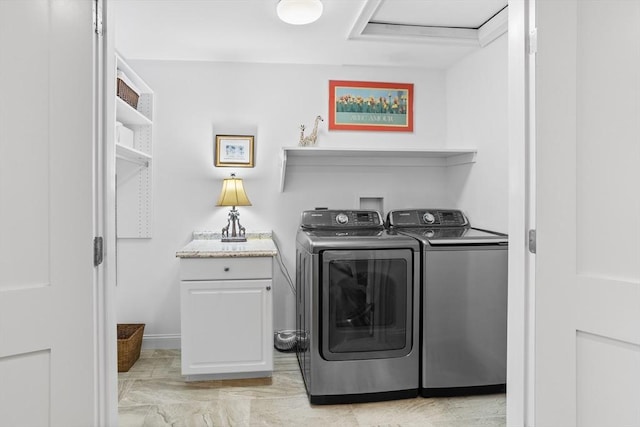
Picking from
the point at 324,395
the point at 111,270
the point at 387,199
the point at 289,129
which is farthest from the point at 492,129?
the point at 111,270

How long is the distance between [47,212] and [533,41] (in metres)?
1.29

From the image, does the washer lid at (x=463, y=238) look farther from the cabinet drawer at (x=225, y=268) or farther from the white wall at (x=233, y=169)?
the cabinet drawer at (x=225, y=268)

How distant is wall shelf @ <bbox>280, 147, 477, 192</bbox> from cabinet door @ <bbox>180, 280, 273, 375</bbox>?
0.94 meters

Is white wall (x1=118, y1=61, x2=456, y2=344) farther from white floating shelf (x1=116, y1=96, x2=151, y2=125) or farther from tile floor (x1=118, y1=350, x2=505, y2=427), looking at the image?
tile floor (x1=118, y1=350, x2=505, y2=427)

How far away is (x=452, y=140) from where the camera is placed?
331 cm

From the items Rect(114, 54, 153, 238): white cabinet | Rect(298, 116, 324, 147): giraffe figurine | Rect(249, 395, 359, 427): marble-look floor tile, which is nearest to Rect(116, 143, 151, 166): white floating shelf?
Rect(114, 54, 153, 238): white cabinet

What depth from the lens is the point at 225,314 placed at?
2.48 metres

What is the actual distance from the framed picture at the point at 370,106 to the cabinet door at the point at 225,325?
1474 mm

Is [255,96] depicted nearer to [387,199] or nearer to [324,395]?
[387,199]

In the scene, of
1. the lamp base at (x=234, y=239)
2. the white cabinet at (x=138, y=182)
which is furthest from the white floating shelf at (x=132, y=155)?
the lamp base at (x=234, y=239)

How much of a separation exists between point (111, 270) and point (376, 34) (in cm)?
214

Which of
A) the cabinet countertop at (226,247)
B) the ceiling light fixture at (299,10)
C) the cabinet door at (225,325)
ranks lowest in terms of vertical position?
the cabinet door at (225,325)

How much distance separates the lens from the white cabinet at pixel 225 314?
2.46 metres

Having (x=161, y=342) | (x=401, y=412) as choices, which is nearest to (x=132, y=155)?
(x=161, y=342)
